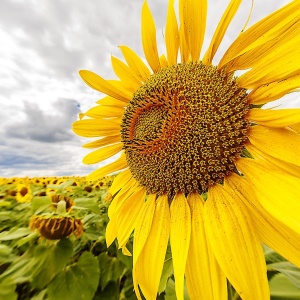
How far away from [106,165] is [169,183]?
0.60 meters

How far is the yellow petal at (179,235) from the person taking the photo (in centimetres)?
98

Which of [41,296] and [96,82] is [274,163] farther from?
[41,296]

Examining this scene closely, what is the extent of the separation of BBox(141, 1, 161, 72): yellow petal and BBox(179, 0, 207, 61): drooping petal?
0.75ft

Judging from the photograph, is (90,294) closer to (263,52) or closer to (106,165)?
(106,165)

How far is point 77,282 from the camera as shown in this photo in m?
2.00

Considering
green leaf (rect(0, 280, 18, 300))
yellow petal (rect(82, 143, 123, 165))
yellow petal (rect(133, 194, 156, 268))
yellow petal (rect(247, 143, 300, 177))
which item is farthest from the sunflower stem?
green leaf (rect(0, 280, 18, 300))

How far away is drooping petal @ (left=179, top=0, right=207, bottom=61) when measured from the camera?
112 cm

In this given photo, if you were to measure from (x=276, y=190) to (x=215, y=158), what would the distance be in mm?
250

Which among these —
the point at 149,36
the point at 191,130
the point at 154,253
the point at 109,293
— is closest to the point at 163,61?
the point at 149,36

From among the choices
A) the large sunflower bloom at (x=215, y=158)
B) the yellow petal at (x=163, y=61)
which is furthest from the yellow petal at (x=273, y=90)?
the yellow petal at (x=163, y=61)

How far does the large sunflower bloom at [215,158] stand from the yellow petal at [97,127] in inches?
9.3

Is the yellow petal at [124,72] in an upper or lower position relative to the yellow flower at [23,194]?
upper

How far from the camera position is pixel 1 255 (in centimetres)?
193

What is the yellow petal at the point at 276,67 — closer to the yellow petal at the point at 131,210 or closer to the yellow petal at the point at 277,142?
the yellow petal at the point at 277,142
